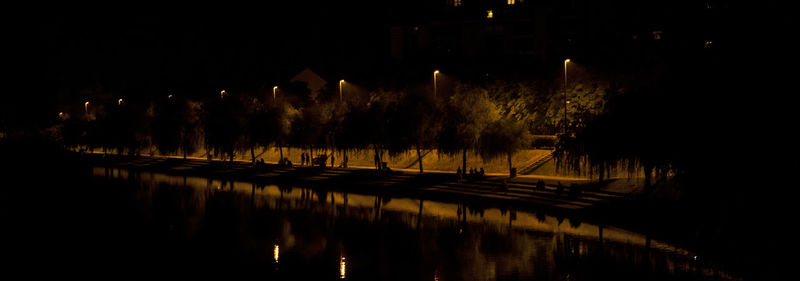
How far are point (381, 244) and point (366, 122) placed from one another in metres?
29.9

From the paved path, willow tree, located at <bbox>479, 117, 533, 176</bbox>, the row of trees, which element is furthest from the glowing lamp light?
the row of trees

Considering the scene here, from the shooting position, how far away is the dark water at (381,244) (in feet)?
82.7

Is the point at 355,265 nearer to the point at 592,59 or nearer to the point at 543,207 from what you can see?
the point at 543,207

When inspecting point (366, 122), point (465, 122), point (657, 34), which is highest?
point (657, 34)

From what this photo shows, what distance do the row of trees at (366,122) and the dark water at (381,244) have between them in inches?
345

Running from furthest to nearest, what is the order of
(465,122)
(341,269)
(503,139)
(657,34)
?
1. (657,34)
2. (465,122)
3. (503,139)
4. (341,269)

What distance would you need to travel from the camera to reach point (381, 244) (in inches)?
1222

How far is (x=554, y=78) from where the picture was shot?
66.1 metres

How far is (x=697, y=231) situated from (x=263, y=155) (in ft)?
192

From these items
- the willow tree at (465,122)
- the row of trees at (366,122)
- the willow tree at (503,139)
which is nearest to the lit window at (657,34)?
the row of trees at (366,122)

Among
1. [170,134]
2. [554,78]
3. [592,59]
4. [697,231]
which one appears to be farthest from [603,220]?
[170,134]

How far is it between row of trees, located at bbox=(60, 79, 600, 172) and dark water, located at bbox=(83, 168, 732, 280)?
8766 mm

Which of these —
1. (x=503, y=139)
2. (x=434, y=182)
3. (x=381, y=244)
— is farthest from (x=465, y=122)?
(x=381, y=244)

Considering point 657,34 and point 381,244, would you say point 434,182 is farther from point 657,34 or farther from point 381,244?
point 657,34
